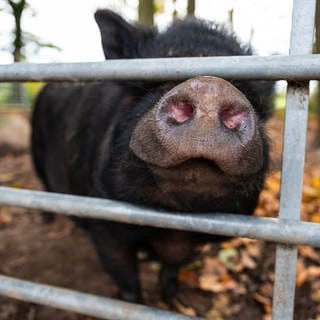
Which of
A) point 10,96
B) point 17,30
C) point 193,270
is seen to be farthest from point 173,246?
point 10,96

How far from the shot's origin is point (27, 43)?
13.3 ft

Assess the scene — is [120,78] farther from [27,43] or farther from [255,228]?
[27,43]

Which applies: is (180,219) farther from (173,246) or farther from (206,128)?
(173,246)

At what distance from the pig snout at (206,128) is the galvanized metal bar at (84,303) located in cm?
58

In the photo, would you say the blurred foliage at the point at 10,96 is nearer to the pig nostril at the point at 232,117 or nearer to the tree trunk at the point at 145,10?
the tree trunk at the point at 145,10

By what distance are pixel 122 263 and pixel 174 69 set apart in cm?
136

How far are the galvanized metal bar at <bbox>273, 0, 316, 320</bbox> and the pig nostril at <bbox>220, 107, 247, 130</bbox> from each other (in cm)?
15

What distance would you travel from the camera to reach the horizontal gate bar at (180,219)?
1.27 m

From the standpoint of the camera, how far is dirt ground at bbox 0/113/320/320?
2.58 metres

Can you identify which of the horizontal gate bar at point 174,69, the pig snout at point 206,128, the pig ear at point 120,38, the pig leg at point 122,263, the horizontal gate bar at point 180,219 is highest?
the pig ear at point 120,38

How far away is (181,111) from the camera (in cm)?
123

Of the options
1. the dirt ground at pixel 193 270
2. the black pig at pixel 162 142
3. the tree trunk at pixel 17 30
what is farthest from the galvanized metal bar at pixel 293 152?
the tree trunk at pixel 17 30

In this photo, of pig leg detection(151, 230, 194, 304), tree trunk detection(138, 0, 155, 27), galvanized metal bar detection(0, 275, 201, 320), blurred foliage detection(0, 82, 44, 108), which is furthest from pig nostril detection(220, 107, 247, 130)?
blurred foliage detection(0, 82, 44, 108)

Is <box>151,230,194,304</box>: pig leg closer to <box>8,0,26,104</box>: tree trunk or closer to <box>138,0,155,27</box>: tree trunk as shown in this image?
<box>8,0,26,104</box>: tree trunk
